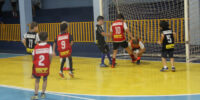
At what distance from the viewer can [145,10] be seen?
15.0 meters

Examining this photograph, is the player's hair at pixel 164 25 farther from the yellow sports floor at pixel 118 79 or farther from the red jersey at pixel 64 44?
the red jersey at pixel 64 44

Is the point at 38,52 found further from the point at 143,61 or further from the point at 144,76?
the point at 143,61

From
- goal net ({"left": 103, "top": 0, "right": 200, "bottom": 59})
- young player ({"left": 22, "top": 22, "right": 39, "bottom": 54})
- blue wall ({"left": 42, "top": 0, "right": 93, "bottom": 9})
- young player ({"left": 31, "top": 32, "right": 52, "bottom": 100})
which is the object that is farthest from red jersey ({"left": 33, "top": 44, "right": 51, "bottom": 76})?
blue wall ({"left": 42, "top": 0, "right": 93, "bottom": 9})

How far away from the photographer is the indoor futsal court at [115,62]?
6.86 metres

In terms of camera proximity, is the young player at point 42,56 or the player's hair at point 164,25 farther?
the player's hair at point 164,25

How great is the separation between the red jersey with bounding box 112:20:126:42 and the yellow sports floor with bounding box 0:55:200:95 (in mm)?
968

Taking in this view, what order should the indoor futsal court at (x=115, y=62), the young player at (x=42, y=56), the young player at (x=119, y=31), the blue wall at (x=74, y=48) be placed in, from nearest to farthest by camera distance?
the young player at (x=42, y=56), the indoor futsal court at (x=115, y=62), the young player at (x=119, y=31), the blue wall at (x=74, y=48)

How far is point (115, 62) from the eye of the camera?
11.4m

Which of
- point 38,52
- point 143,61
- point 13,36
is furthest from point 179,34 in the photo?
point 13,36

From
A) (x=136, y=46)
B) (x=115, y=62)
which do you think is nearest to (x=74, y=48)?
(x=115, y=62)

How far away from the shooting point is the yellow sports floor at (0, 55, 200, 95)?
23.9 feet

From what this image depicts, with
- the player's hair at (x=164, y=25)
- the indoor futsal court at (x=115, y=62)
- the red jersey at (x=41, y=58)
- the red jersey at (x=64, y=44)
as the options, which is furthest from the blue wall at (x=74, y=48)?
the red jersey at (x=41, y=58)

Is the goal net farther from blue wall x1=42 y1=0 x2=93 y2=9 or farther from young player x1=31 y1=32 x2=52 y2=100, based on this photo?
blue wall x1=42 y1=0 x2=93 y2=9

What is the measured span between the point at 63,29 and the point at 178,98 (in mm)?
3497
